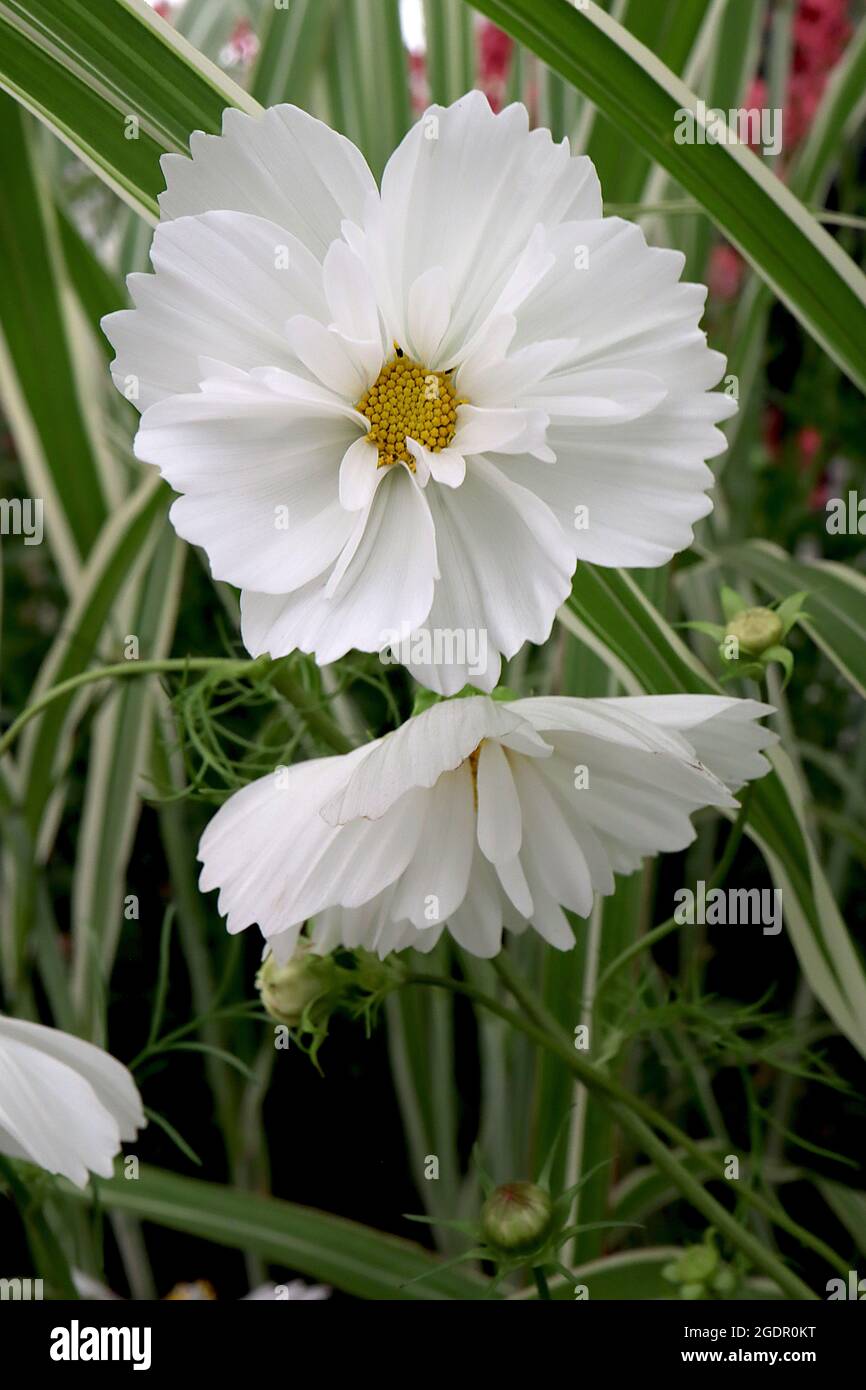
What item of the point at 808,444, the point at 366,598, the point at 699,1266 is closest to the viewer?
the point at 366,598

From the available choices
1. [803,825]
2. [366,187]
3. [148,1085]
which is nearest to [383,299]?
[366,187]

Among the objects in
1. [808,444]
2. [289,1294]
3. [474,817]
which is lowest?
[289,1294]

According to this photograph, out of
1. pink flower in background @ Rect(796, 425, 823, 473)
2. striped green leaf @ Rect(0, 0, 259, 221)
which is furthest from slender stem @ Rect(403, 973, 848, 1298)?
pink flower in background @ Rect(796, 425, 823, 473)

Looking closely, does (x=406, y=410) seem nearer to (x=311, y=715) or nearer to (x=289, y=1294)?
(x=311, y=715)

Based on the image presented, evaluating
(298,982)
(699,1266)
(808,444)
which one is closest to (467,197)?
(298,982)

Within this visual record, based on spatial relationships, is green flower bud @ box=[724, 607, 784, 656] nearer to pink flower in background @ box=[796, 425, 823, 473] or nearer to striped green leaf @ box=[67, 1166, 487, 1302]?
striped green leaf @ box=[67, 1166, 487, 1302]

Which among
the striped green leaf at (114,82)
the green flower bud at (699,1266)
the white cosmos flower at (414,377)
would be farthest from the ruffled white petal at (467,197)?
the green flower bud at (699,1266)
